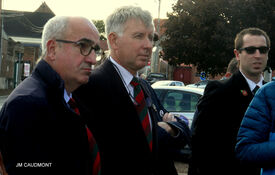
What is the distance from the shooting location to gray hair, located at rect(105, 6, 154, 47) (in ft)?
8.24

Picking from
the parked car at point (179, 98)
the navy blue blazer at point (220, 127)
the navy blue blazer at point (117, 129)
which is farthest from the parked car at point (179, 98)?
the navy blue blazer at point (117, 129)

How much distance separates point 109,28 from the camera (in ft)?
8.50

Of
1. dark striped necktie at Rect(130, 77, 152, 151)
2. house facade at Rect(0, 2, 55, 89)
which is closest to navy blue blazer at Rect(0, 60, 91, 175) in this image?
dark striped necktie at Rect(130, 77, 152, 151)

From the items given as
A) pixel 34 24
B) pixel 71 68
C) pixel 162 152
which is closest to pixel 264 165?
pixel 162 152

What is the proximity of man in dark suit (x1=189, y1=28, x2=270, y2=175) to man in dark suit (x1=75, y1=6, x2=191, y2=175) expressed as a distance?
80 cm

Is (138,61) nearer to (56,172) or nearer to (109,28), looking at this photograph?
(109,28)

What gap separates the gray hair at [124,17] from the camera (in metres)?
2.51

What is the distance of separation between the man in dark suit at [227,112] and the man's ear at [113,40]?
3.87 feet

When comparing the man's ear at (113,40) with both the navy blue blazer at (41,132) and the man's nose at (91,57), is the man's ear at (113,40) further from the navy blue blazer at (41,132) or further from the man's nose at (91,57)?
the navy blue blazer at (41,132)

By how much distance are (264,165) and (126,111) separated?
2.84ft

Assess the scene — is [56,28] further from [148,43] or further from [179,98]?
[179,98]

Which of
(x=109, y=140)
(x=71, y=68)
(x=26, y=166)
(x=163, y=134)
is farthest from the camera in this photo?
(x=163, y=134)

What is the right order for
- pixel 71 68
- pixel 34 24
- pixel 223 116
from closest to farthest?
pixel 71 68, pixel 223 116, pixel 34 24

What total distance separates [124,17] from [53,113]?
987 mm
